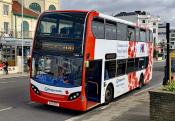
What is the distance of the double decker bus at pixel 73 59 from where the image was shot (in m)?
13.7

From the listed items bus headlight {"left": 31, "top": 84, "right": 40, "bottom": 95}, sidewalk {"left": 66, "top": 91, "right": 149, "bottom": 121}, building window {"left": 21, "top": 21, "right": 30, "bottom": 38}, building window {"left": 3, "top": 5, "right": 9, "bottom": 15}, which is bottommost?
sidewalk {"left": 66, "top": 91, "right": 149, "bottom": 121}

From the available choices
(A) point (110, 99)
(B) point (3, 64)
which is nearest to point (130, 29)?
(A) point (110, 99)

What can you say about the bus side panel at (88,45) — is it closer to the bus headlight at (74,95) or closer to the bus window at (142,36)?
the bus headlight at (74,95)

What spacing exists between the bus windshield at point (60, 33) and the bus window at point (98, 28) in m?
0.71

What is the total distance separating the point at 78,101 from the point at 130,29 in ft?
23.1

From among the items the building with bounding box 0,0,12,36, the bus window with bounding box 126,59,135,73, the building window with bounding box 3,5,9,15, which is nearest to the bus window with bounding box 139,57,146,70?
the bus window with bounding box 126,59,135,73

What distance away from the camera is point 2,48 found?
45.7 meters

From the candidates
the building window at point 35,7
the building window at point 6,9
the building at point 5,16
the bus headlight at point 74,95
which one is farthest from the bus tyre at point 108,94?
the building window at point 35,7

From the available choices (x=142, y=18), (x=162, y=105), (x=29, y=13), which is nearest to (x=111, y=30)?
(x=162, y=105)

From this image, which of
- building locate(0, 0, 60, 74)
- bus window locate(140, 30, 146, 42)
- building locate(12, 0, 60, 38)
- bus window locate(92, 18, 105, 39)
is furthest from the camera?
building locate(12, 0, 60, 38)

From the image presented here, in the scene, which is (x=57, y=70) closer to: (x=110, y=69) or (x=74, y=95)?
(x=74, y=95)

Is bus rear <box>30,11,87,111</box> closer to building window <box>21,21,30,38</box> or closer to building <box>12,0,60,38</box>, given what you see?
building <box>12,0,60,38</box>

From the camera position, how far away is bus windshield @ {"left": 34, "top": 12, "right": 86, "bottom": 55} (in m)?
13.8

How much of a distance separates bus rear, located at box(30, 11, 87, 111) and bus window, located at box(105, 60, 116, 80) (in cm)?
246
